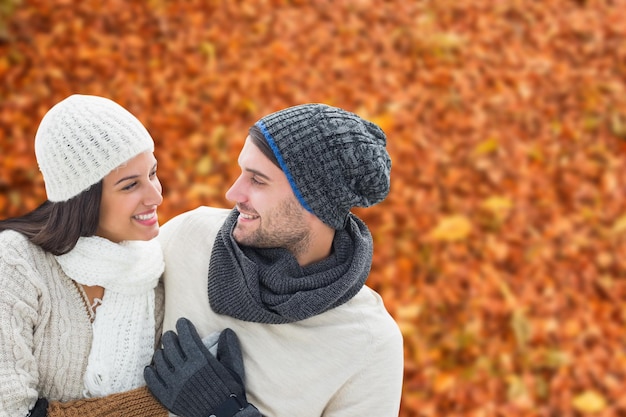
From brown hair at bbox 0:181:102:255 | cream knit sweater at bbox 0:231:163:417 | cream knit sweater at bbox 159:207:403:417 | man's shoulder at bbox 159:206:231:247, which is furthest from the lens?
→ man's shoulder at bbox 159:206:231:247

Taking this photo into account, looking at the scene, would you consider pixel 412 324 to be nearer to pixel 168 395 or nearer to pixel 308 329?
pixel 308 329

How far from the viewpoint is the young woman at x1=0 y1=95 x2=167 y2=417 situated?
1.66m

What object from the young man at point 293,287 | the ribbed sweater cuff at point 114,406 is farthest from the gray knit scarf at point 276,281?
the ribbed sweater cuff at point 114,406

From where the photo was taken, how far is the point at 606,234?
374 centimetres

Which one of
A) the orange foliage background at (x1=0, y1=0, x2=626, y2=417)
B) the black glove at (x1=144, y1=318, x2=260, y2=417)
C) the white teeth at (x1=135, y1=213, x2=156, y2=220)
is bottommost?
the orange foliage background at (x1=0, y1=0, x2=626, y2=417)

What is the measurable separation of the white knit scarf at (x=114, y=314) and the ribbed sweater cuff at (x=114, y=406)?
0.15 ft

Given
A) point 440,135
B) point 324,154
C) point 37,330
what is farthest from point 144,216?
point 440,135

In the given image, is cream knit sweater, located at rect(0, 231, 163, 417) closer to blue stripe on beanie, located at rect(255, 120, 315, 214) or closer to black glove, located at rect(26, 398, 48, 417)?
black glove, located at rect(26, 398, 48, 417)

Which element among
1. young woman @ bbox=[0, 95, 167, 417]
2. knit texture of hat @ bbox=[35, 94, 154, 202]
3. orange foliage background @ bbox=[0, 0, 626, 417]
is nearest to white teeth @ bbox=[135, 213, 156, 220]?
young woman @ bbox=[0, 95, 167, 417]

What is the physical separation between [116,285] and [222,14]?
8.88ft

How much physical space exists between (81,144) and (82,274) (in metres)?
0.33

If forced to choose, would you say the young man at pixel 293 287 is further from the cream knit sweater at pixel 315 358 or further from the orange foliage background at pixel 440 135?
the orange foliage background at pixel 440 135

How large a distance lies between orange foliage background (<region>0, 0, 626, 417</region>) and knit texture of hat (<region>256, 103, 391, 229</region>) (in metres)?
1.61

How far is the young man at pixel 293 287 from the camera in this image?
1.76m
